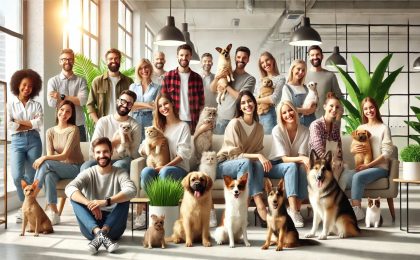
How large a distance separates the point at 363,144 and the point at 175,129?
1689 millimetres

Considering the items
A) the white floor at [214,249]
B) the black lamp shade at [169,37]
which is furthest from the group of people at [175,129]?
the black lamp shade at [169,37]

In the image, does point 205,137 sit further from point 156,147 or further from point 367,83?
point 367,83

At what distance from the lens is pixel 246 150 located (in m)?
5.11

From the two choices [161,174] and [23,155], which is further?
[23,155]

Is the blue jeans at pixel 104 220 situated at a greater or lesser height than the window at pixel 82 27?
lesser

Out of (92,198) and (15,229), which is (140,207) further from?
(15,229)

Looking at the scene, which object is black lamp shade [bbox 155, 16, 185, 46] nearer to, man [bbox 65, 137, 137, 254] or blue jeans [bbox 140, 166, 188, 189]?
blue jeans [bbox 140, 166, 188, 189]

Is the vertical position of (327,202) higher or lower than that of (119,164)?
lower

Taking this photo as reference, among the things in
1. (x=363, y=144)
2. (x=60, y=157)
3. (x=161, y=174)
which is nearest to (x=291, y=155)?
(x=363, y=144)

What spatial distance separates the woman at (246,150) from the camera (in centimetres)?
494

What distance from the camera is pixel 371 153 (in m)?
5.35

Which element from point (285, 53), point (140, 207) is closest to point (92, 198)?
point (140, 207)

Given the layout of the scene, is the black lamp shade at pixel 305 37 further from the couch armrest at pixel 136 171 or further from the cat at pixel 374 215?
the couch armrest at pixel 136 171

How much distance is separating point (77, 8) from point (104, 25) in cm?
149
